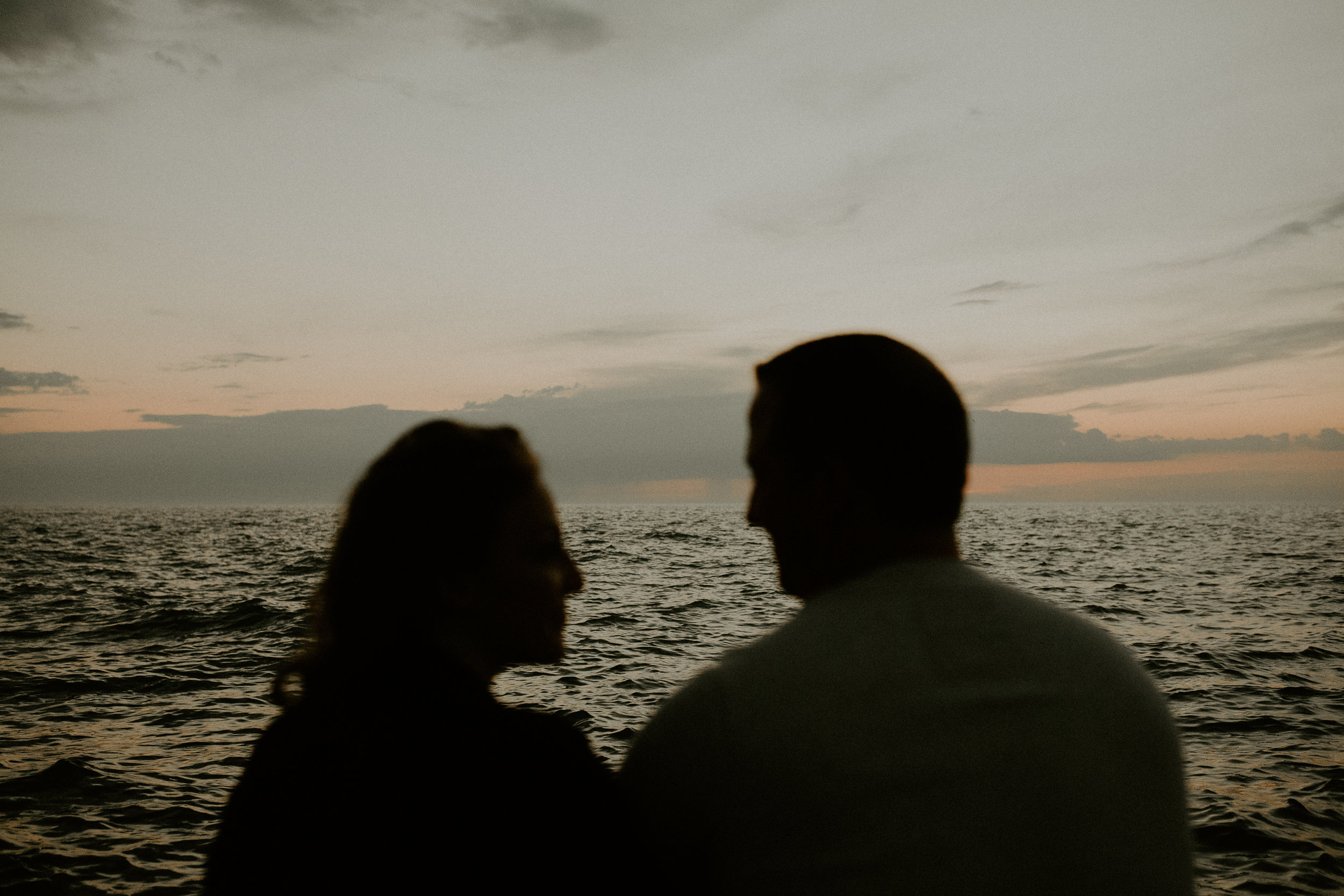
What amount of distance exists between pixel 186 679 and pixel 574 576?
44.9 feet

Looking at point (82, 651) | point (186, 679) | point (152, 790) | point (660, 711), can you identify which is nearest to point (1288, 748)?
point (660, 711)

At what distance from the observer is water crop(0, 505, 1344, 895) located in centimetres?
754

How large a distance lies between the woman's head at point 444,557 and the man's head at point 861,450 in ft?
2.12

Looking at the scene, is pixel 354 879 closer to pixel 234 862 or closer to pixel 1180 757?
pixel 234 862

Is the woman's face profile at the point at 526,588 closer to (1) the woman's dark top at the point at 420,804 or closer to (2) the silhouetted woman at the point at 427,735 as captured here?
(2) the silhouetted woman at the point at 427,735

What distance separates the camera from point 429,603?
74.7 inches

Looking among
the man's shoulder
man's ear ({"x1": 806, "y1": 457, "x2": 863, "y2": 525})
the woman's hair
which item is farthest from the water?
man's ear ({"x1": 806, "y1": 457, "x2": 863, "y2": 525})

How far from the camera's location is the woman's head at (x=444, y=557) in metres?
1.90

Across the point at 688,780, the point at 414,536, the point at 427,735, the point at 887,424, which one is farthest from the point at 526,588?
the point at 887,424

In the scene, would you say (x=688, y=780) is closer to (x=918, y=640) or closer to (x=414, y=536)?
(x=918, y=640)

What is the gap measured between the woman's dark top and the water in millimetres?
6784

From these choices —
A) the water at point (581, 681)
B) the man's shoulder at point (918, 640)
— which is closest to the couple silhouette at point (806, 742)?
the man's shoulder at point (918, 640)

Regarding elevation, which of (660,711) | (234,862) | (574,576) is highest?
(574,576)

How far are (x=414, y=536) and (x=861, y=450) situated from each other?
1062mm
